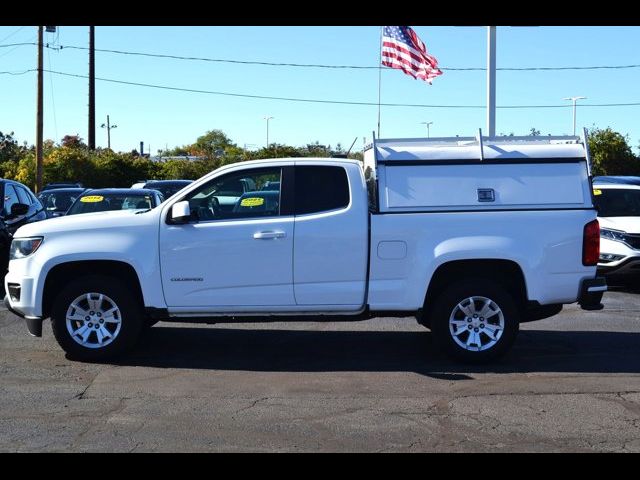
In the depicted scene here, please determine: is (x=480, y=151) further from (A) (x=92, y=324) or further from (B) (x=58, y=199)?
(B) (x=58, y=199)

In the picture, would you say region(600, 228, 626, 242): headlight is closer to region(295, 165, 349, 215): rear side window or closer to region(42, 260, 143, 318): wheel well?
region(295, 165, 349, 215): rear side window

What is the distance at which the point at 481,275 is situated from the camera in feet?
26.7

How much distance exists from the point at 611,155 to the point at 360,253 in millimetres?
41431

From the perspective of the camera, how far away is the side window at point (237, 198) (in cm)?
806

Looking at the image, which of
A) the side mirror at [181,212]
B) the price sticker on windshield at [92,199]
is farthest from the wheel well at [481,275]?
the price sticker on windshield at [92,199]

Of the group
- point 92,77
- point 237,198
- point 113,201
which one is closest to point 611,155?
point 92,77

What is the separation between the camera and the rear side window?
8.05 m

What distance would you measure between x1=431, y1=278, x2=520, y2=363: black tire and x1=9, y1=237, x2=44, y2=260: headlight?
3923mm

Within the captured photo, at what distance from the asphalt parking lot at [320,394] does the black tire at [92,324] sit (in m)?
0.15

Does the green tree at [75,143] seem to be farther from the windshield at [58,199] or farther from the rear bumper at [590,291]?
the rear bumper at [590,291]

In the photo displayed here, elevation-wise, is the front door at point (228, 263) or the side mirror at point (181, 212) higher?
the side mirror at point (181, 212)
